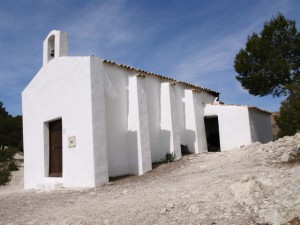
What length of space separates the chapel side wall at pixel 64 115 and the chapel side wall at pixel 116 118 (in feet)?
3.22

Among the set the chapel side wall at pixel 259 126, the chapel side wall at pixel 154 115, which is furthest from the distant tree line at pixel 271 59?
the chapel side wall at pixel 154 115

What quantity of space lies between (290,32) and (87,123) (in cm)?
1825

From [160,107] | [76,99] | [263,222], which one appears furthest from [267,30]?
[263,222]

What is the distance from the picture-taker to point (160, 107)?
12.6 metres

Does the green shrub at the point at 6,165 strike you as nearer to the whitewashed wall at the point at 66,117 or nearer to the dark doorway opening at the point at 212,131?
the whitewashed wall at the point at 66,117

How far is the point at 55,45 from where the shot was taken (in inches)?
458

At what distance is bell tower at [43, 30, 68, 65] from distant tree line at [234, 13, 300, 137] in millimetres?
14808

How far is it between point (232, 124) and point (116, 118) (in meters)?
6.52

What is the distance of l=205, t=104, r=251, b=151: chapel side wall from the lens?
1400 centimetres

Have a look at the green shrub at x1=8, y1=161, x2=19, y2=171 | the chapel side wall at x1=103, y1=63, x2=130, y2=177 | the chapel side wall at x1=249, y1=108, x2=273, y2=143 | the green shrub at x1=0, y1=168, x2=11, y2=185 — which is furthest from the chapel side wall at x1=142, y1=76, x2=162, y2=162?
the green shrub at x1=8, y1=161, x2=19, y2=171

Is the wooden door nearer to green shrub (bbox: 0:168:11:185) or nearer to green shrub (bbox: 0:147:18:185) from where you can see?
green shrub (bbox: 0:168:11:185)

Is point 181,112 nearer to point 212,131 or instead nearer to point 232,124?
point 232,124

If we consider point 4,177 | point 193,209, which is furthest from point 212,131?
point 193,209

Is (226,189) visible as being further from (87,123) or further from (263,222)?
(87,123)
